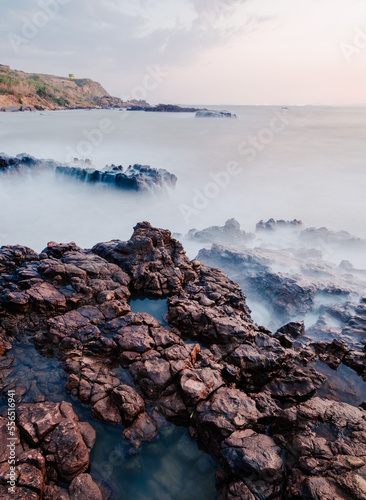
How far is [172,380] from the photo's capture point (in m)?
6.01

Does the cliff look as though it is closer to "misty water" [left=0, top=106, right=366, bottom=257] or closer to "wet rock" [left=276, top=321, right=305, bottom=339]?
"misty water" [left=0, top=106, right=366, bottom=257]

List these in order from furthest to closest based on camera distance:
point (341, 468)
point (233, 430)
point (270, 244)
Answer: point (270, 244) < point (233, 430) < point (341, 468)

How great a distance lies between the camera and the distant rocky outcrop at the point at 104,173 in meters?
22.2

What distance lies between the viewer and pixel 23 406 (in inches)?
205

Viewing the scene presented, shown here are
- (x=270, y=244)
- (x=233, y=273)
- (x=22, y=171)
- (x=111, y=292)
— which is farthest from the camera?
(x=22, y=171)

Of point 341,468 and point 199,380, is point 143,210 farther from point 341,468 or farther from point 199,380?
point 341,468

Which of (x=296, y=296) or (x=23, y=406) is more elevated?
(x=296, y=296)

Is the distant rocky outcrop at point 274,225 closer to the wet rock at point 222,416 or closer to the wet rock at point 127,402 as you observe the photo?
the wet rock at point 222,416

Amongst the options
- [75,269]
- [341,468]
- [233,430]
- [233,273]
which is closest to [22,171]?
[75,269]

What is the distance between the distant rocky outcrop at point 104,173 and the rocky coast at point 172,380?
1366cm

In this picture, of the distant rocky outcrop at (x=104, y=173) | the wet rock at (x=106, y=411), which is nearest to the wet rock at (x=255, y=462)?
the wet rock at (x=106, y=411)

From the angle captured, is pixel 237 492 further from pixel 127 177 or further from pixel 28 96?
pixel 28 96

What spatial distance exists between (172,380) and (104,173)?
2041 cm

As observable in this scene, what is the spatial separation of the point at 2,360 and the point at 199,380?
15.5 ft
